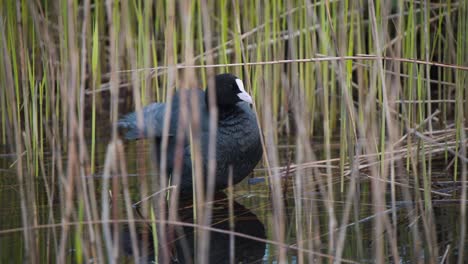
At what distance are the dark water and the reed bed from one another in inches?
0.5

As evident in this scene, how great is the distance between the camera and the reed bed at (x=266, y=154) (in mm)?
2213

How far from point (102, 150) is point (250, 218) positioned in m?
1.77

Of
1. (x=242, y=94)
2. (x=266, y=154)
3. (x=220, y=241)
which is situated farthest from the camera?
(x=242, y=94)

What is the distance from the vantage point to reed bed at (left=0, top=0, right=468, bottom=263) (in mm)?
2213

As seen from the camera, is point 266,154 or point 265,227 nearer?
point 266,154

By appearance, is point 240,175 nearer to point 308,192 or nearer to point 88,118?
point 308,192

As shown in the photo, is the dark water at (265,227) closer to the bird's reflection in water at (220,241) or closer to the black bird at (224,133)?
the bird's reflection in water at (220,241)

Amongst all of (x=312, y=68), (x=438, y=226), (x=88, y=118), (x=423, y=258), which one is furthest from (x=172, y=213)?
(x=88, y=118)

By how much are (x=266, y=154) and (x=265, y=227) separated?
61 centimetres

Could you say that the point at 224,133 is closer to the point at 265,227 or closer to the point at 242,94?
the point at 242,94

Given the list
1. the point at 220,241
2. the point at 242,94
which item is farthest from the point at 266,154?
the point at 242,94

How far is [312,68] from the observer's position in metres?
4.36

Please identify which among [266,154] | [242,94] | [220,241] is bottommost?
[220,241]

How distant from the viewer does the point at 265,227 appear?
325 centimetres
